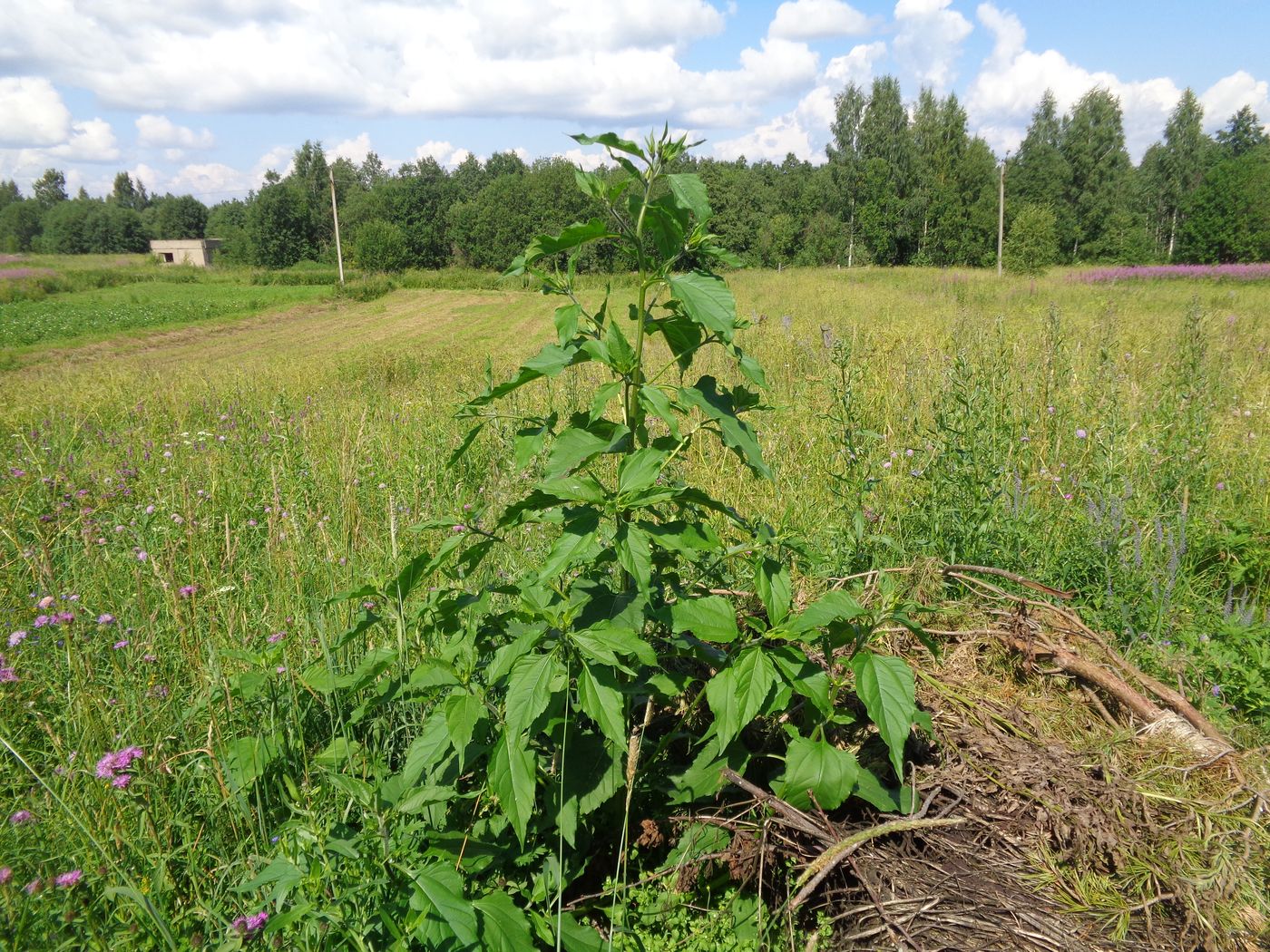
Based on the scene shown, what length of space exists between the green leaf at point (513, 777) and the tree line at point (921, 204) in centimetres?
3578

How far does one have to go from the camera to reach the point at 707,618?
165 cm

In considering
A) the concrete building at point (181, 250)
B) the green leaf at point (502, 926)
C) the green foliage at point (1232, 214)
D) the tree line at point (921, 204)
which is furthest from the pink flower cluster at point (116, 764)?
the concrete building at point (181, 250)

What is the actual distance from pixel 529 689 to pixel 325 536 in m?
2.26

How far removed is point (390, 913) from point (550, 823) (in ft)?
1.27

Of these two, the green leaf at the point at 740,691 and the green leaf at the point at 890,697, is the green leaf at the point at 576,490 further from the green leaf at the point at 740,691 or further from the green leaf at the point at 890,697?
the green leaf at the point at 890,697

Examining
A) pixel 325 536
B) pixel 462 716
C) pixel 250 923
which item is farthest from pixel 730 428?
pixel 325 536

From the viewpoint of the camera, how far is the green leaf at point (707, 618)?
5.26 feet

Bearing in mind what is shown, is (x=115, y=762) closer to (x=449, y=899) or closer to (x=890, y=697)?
(x=449, y=899)

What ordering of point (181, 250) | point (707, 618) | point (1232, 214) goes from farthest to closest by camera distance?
point (181, 250)
point (1232, 214)
point (707, 618)

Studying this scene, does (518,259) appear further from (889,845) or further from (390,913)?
(889,845)

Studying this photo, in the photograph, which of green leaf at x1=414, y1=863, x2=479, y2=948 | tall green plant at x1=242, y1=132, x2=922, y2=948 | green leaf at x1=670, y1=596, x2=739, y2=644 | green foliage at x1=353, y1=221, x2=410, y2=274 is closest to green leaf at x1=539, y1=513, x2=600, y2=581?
tall green plant at x1=242, y1=132, x2=922, y2=948

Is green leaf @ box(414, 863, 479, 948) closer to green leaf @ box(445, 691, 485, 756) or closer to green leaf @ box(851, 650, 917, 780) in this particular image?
green leaf @ box(445, 691, 485, 756)

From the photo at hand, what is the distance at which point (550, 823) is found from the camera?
171cm

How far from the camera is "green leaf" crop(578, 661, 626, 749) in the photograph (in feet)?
4.75
